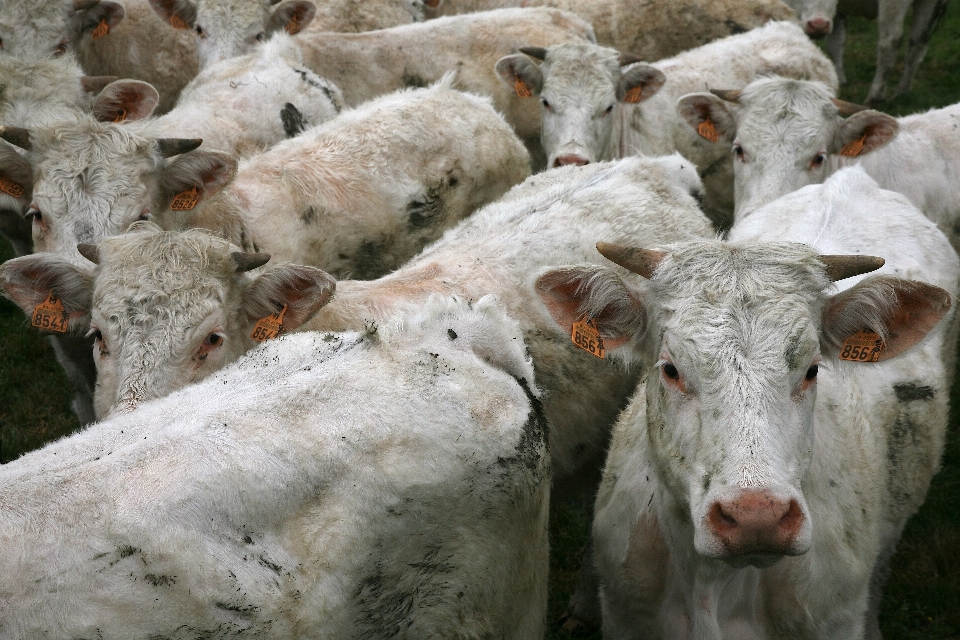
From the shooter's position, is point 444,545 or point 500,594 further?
point 500,594

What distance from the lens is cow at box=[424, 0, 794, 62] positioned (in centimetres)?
985

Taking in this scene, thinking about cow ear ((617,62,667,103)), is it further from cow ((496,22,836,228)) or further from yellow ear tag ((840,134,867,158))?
yellow ear tag ((840,134,867,158))

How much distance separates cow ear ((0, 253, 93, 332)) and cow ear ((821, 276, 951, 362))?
3.04 metres

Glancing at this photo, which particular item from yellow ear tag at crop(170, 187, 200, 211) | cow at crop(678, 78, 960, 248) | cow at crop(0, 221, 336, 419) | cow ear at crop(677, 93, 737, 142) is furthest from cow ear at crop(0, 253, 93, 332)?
cow ear at crop(677, 93, 737, 142)

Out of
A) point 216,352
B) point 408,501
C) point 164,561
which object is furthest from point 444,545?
point 216,352

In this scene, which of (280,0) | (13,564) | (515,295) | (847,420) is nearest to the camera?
(13,564)

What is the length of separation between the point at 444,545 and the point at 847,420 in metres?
1.82

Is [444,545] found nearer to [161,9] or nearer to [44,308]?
[44,308]

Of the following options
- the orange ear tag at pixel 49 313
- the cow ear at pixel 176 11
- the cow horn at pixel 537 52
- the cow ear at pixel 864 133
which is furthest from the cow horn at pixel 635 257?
the cow ear at pixel 176 11

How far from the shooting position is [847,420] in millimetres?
3635

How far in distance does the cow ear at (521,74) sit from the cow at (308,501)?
A: 4962mm

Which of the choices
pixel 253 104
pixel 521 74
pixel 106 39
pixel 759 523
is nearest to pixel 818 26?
pixel 521 74

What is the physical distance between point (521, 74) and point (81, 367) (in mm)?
4411

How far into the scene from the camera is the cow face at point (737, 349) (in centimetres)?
259
